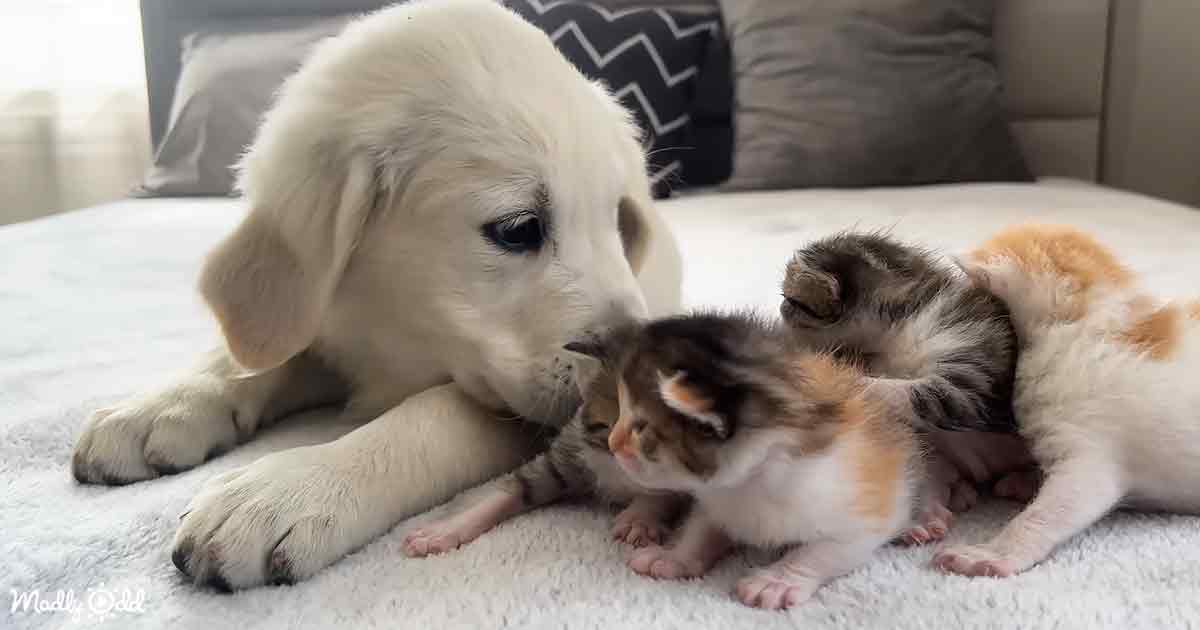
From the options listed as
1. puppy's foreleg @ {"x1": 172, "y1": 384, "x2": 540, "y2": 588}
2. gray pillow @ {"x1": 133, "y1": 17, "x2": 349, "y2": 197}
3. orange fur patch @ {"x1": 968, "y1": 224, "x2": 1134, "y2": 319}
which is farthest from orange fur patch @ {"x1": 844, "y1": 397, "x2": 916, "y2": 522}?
gray pillow @ {"x1": 133, "y1": 17, "x2": 349, "y2": 197}

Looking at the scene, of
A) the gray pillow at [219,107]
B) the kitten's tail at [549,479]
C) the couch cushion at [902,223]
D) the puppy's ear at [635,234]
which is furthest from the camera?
the gray pillow at [219,107]

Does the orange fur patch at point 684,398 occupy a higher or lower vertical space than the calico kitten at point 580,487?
higher

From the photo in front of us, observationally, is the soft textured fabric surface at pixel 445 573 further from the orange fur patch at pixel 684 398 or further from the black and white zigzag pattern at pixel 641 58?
the black and white zigzag pattern at pixel 641 58

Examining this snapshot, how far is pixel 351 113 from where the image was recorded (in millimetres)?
1103

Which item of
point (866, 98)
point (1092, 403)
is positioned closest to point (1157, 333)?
point (1092, 403)

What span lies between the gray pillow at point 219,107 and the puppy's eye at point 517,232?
232 centimetres

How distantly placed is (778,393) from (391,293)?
528 mm

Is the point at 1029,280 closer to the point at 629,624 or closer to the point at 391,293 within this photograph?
the point at 629,624

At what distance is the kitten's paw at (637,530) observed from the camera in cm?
84

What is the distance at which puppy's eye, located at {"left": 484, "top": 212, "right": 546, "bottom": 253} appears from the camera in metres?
1.05

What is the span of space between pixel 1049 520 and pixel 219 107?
3007mm

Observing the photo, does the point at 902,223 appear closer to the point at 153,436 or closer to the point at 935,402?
the point at 935,402

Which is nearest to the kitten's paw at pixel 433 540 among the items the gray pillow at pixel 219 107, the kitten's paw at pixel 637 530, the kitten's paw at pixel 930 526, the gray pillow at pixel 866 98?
the kitten's paw at pixel 637 530

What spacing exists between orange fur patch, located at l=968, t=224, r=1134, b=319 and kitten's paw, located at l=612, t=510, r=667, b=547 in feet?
1.43
